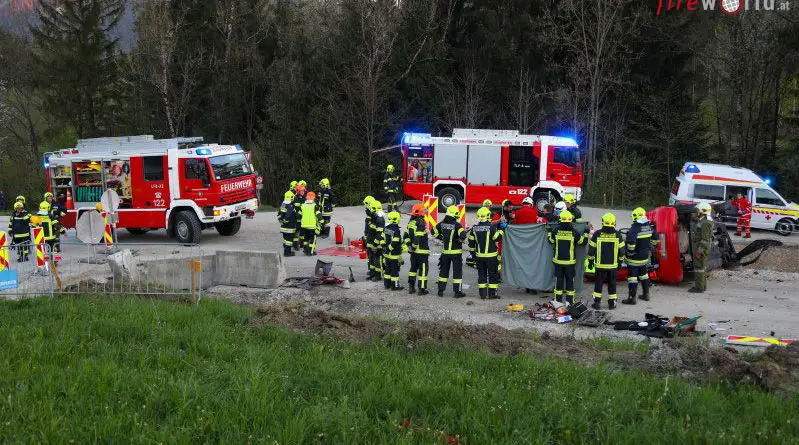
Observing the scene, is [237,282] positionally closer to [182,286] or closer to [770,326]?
[182,286]

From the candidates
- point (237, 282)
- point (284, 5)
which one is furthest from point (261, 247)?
point (284, 5)

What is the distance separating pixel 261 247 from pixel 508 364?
12.2 meters

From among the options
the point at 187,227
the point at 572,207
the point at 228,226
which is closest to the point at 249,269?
the point at 187,227

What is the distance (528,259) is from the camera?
12508 mm

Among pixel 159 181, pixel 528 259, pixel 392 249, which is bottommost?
pixel 528 259

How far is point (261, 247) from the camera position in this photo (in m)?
17.8

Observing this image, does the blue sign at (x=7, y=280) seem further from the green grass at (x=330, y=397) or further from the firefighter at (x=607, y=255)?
the firefighter at (x=607, y=255)

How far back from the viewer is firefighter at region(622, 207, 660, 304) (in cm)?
1177

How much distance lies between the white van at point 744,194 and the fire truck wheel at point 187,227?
14670mm

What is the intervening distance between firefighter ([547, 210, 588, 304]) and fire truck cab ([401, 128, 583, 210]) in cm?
1177

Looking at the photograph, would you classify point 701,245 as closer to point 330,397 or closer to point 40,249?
point 330,397

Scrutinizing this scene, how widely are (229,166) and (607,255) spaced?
10.6 m

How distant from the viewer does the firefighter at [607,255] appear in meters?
11.5

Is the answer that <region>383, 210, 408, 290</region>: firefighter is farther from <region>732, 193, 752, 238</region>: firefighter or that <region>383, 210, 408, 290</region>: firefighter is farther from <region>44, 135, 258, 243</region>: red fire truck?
<region>732, 193, 752, 238</region>: firefighter
